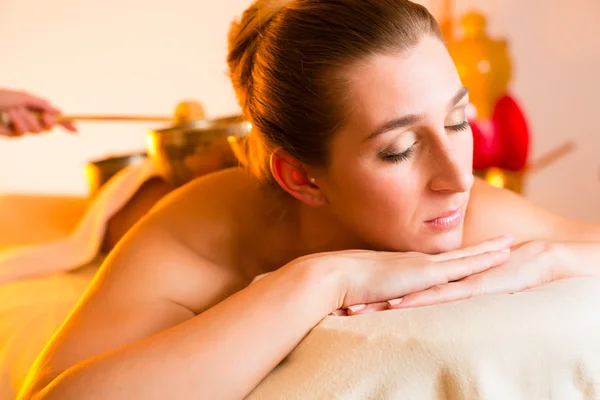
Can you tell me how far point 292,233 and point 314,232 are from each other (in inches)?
1.8

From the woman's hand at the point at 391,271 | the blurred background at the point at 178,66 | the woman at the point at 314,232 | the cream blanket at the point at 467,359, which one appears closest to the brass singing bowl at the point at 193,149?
the woman at the point at 314,232

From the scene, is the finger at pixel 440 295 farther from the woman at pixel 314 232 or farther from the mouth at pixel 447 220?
the mouth at pixel 447 220

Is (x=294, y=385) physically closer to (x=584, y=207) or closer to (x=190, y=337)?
(x=190, y=337)

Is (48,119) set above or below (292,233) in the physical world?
above

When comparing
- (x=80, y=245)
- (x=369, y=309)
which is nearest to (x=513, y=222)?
(x=369, y=309)

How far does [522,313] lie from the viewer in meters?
0.80

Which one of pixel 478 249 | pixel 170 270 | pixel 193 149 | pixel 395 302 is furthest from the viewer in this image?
pixel 193 149

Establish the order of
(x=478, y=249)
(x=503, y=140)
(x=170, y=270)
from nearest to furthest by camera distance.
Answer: (x=478, y=249), (x=170, y=270), (x=503, y=140)

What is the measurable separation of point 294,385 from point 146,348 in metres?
0.19

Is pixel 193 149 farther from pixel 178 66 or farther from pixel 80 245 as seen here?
pixel 178 66

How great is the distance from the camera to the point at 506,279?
38.1 inches

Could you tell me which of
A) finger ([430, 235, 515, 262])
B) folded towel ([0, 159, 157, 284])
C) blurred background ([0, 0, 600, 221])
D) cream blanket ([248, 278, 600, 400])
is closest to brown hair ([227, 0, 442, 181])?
finger ([430, 235, 515, 262])

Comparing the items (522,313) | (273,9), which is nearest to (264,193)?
(273,9)

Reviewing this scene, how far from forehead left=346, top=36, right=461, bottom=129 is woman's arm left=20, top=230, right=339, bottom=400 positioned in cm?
25
